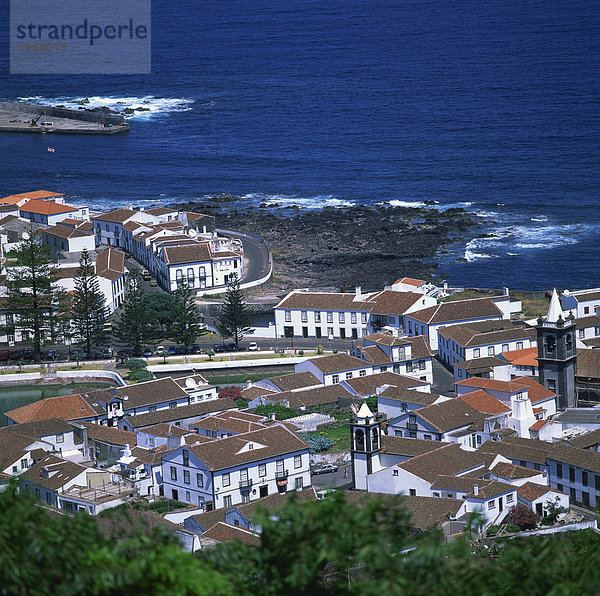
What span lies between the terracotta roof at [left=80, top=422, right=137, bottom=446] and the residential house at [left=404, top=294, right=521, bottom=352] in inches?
944

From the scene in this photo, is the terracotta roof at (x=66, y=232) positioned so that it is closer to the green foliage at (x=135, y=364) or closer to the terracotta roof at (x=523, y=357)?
the green foliage at (x=135, y=364)

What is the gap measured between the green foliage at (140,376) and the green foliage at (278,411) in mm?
10557

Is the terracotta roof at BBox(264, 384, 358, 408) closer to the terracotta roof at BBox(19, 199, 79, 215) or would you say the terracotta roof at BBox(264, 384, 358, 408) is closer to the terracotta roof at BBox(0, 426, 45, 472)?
the terracotta roof at BBox(0, 426, 45, 472)

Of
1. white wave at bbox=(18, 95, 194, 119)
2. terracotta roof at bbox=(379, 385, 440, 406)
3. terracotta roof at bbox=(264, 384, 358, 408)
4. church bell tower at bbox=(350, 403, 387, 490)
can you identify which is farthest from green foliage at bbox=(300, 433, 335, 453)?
white wave at bbox=(18, 95, 194, 119)

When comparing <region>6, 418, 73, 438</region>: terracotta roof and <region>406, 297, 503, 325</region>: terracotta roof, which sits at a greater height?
<region>406, 297, 503, 325</region>: terracotta roof

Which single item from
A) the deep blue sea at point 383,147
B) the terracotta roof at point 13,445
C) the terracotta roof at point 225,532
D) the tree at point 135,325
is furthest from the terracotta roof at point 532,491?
the deep blue sea at point 383,147

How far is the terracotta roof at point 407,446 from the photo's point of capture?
164 feet

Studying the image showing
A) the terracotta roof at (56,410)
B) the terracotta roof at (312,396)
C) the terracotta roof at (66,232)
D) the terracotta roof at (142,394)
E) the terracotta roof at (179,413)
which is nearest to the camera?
the terracotta roof at (179,413)

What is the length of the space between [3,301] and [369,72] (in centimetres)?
12985

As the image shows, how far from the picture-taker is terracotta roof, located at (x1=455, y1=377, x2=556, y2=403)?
5691 cm

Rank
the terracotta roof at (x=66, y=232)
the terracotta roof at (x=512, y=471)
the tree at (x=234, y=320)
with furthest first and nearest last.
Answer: the terracotta roof at (x=66, y=232) → the tree at (x=234, y=320) → the terracotta roof at (x=512, y=471)

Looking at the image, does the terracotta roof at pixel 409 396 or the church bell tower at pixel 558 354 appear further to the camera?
the church bell tower at pixel 558 354

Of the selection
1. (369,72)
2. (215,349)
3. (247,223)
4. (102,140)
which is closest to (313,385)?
(215,349)

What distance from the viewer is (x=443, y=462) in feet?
158
